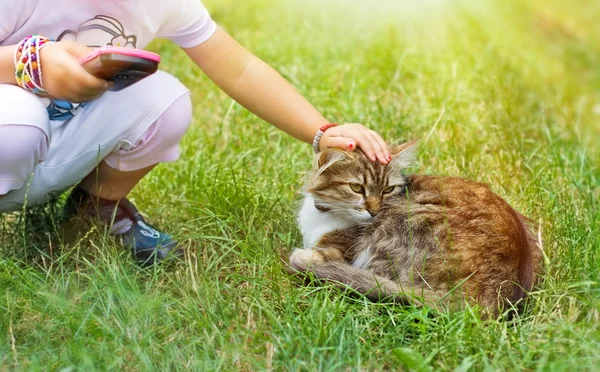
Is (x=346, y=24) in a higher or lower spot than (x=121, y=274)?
higher

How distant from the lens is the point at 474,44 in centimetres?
452

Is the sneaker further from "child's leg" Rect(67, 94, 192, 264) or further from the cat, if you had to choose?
the cat

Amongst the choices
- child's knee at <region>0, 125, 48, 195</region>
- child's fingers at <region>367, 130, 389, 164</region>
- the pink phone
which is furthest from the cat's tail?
child's knee at <region>0, 125, 48, 195</region>

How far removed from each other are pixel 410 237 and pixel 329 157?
0.36 meters

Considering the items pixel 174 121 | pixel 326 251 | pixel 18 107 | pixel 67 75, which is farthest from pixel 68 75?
pixel 326 251

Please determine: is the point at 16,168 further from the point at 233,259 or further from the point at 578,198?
the point at 578,198

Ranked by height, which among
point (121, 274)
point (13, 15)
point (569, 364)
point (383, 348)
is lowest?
point (121, 274)

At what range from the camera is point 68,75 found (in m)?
1.98

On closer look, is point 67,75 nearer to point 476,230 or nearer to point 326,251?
point 326,251

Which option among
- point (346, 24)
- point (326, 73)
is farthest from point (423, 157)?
point (346, 24)

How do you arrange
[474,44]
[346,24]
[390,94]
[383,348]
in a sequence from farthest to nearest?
1. [346,24]
2. [474,44]
3. [390,94]
4. [383,348]

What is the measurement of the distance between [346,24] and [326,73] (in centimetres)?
107

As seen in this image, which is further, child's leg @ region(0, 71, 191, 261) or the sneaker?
the sneaker

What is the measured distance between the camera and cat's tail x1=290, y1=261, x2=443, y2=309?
6.97 ft
